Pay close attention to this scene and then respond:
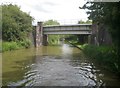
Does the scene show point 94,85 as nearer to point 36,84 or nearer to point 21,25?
point 36,84

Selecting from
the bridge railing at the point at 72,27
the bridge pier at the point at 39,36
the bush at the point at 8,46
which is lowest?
the bush at the point at 8,46

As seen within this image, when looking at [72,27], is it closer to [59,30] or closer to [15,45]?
[59,30]

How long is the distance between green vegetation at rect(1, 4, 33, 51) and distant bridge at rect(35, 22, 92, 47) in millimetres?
8242

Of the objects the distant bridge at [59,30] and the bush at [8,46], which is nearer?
the bush at [8,46]

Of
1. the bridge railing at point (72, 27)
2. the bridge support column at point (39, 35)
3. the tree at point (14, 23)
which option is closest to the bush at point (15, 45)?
the tree at point (14, 23)

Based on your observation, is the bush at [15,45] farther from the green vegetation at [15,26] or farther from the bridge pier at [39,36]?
the bridge pier at [39,36]

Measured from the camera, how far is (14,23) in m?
49.1

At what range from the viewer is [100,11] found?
2105 cm

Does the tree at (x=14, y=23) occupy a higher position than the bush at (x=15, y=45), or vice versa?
the tree at (x=14, y=23)

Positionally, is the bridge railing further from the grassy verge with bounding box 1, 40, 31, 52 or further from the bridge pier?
the grassy verge with bounding box 1, 40, 31, 52

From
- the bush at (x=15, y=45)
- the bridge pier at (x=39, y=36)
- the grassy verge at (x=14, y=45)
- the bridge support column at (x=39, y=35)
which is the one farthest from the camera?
the bridge pier at (x=39, y=36)

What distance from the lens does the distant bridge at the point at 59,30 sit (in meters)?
62.6

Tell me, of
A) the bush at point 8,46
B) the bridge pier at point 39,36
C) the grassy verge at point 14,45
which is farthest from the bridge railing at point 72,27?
the bush at point 8,46

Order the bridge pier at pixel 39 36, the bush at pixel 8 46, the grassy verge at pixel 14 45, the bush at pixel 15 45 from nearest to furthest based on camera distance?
the bush at pixel 8 46, the grassy verge at pixel 14 45, the bush at pixel 15 45, the bridge pier at pixel 39 36
